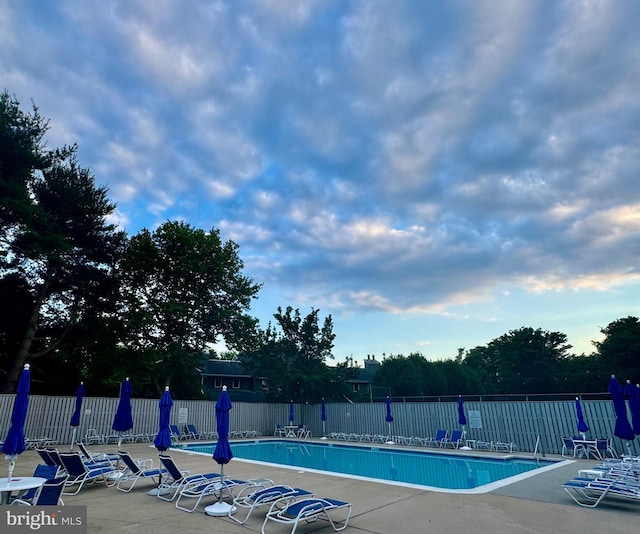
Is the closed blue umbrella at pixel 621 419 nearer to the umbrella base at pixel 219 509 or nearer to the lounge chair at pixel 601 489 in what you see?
the lounge chair at pixel 601 489

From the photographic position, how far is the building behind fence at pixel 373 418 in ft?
49.6

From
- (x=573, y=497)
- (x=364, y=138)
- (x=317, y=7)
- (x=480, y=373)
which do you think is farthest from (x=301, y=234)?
(x=480, y=373)

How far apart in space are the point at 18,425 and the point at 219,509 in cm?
356

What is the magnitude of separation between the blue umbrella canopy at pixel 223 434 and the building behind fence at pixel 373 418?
13564 millimetres

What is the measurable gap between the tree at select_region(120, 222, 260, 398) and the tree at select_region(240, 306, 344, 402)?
160cm

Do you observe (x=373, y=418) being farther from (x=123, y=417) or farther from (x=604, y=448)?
(x=123, y=417)

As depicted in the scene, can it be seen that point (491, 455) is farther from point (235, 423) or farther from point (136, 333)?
point (136, 333)

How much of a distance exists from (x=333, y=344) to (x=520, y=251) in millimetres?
14765

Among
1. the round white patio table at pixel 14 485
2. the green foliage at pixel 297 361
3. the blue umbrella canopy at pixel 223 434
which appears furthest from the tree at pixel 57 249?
the blue umbrella canopy at pixel 223 434

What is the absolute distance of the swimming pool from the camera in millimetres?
10531

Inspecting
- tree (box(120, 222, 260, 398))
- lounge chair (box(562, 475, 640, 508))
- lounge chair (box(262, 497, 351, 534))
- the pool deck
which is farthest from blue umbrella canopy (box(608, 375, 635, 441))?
tree (box(120, 222, 260, 398))

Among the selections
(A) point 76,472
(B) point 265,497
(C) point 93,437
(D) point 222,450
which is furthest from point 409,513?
(C) point 93,437

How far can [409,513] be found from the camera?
6383 millimetres

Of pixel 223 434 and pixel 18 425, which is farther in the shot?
pixel 223 434
